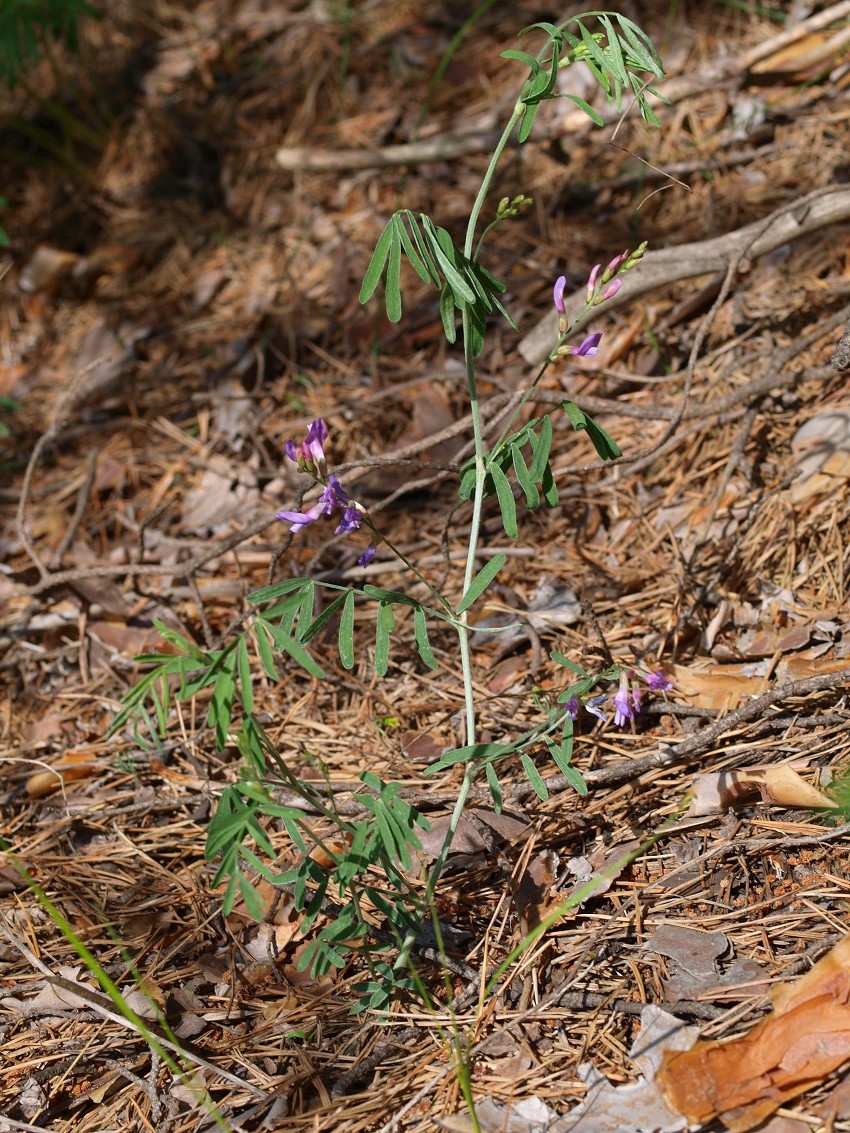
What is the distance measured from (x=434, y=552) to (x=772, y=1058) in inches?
61.5

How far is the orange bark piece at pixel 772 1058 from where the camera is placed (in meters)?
1.40

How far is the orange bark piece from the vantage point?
1.40m

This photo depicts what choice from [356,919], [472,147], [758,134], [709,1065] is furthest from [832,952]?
[472,147]

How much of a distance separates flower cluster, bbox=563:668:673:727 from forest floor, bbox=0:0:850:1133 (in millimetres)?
84

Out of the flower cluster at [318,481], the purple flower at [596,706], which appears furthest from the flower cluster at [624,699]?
the flower cluster at [318,481]

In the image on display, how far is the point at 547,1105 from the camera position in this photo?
59.2 inches

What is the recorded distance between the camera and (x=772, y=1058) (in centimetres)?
143

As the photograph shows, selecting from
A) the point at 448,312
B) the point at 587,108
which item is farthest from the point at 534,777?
the point at 587,108

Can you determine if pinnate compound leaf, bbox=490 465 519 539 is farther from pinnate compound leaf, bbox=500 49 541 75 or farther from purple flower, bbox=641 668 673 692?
pinnate compound leaf, bbox=500 49 541 75

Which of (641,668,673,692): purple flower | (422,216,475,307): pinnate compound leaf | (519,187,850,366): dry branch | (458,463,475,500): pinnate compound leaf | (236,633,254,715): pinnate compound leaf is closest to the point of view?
(236,633,254,715): pinnate compound leaf

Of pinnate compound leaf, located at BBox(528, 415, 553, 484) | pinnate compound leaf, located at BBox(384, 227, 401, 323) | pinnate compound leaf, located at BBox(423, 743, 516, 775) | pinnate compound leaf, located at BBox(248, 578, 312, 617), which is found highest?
pinnate compound leaf, located at BBox(384, 227, 401, 323)

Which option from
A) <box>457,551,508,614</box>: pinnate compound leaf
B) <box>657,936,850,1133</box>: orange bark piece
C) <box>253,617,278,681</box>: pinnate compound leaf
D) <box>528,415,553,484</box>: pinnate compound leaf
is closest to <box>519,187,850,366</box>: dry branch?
<box>528,415,553,484</box>: pinnate compound leaf

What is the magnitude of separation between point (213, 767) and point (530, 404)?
1.34 metres

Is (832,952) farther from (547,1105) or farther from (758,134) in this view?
(758,134)
